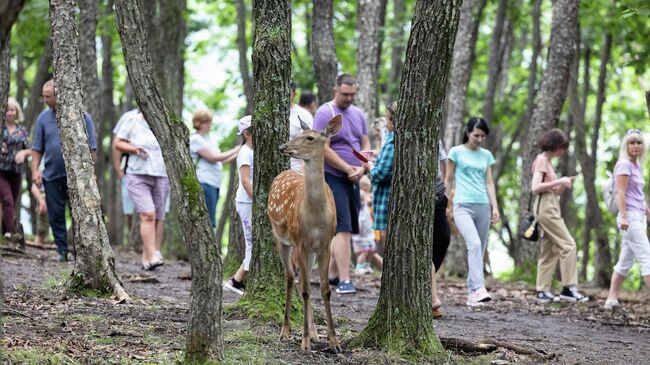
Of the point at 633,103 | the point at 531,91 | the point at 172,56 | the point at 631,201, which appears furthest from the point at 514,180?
the point at 631,201

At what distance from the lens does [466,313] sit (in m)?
11.5

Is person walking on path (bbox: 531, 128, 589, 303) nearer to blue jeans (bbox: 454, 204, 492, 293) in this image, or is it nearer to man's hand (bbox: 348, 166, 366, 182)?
blue jeans (bbox: 454, 204, 492, 293)

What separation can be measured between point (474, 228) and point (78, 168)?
497 centimetres

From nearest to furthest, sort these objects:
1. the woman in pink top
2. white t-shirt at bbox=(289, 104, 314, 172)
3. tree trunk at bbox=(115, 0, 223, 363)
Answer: tree trunk at bbox=(115, 0, 223, 363)
white t-shirt at bbox=(289, 104, 314, 172)
the woman in pink top

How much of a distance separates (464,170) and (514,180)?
20025mm

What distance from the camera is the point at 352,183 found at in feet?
38.6

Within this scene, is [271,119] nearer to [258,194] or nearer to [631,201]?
[258,194]

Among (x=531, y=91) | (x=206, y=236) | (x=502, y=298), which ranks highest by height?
(x=531, y=91)

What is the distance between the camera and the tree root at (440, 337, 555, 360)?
313 inches

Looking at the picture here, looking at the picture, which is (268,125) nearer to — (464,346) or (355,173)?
(464,346)

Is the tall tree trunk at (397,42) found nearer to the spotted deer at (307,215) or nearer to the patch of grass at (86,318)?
the spotted deer at (307,215)

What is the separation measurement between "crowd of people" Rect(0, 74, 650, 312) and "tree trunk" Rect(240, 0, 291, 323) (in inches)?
66.0

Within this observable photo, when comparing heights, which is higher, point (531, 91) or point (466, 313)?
point (531, 91)

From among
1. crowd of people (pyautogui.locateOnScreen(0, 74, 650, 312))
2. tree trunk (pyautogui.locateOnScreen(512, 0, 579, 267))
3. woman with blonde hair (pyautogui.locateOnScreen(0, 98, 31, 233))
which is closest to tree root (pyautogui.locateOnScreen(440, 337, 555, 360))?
crowd of people (pyautogui.locateOnScreen(0, 74, 650, 312))
